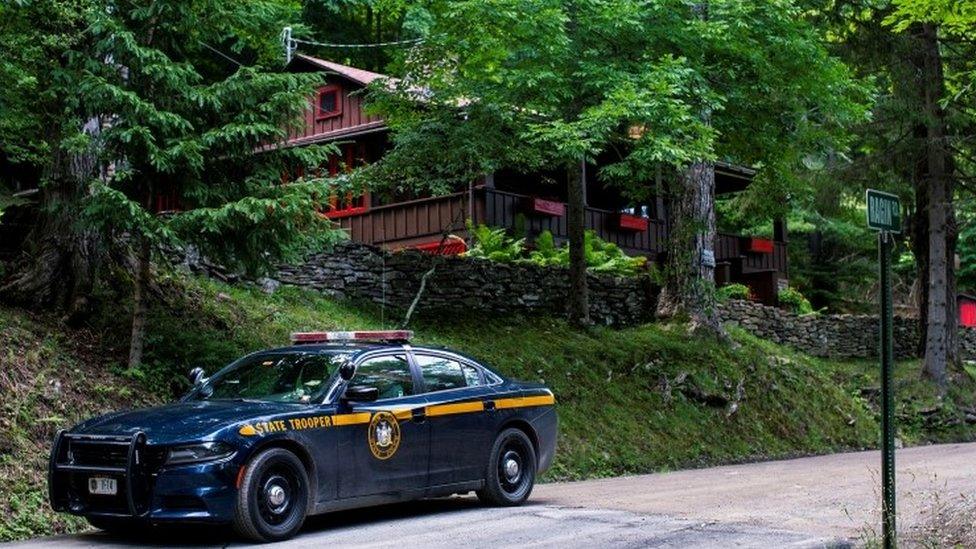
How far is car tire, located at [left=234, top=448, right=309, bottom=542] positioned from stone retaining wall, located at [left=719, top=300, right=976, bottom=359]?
60.4 feet

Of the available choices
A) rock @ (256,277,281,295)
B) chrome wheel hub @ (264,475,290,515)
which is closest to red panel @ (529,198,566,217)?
rock @ (256,277,281,295)

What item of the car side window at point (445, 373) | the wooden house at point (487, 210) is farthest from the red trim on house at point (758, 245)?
the car side window at point (445, 373)

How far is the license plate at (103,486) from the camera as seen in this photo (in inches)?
353

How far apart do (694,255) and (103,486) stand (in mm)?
15583

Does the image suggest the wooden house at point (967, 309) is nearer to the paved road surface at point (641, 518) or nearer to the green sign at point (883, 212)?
the paved road surface at point (641, 518)

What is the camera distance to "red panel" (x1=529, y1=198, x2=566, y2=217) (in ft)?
91.5

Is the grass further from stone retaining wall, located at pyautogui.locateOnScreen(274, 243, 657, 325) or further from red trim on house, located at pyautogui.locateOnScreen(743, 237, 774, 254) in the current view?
red trim on house, located at pyautogui.locateOnScreen(743, 237, 774, 254)

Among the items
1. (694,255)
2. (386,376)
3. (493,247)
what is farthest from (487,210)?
(386,376)

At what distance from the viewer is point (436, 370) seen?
10984 millimetres

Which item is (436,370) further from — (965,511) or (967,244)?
(967,244)

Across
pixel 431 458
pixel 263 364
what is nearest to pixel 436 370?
pixel 431 458

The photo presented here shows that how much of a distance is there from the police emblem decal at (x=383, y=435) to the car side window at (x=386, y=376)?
0.26 meters

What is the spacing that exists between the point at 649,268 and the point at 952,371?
7759 millimetres

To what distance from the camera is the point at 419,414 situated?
10.5m
